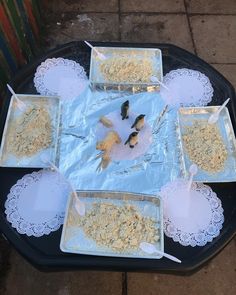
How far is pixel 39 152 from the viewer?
68.2 inches

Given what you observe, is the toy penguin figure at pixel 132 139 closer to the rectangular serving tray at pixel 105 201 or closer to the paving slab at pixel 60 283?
the rectangular serving tray at pixel 105 201

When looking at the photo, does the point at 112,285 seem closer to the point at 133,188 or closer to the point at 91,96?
the point at 133,188

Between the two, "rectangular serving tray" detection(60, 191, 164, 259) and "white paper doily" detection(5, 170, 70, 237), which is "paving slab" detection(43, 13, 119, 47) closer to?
"white paper doily" detection(5, 170, 70, 237)

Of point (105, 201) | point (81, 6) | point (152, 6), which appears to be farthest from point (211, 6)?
point (105, 201)

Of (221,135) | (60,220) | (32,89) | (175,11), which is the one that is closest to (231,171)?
(221,135)

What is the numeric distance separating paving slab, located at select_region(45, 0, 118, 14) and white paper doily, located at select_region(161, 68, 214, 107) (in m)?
Answer: 1.92

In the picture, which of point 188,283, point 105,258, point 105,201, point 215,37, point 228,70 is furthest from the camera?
point 215,37

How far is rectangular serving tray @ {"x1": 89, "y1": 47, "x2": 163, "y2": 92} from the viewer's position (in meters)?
1.97

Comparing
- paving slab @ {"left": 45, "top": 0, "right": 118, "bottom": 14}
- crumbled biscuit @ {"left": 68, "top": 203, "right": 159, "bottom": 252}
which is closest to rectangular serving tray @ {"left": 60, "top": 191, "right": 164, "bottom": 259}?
crumbled biscuit @ {"left": 68, "top": 203, "right": 159, "bottom": 252}

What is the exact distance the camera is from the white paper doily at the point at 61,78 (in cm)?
197

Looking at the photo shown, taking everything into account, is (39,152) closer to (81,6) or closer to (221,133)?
(221,133)

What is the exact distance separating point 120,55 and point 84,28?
61.8 inches

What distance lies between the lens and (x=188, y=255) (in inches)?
58.9

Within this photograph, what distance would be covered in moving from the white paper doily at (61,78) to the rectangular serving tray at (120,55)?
0.07 meters
